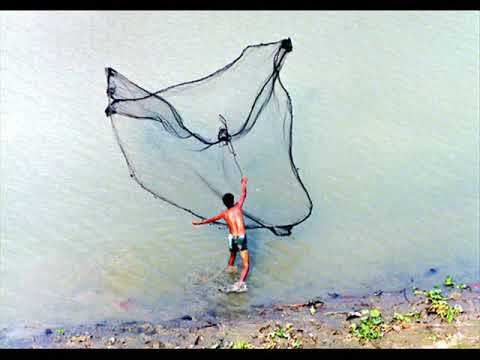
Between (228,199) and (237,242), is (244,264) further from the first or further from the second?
(228,199)

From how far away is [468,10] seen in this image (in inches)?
472

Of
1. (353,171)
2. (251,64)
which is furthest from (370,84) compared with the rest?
(251,64)

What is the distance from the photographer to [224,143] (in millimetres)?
7449

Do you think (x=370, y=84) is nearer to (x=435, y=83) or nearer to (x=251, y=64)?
(x=435, y=83)

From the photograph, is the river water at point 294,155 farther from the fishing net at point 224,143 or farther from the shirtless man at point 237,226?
the fishing net at point 224,143

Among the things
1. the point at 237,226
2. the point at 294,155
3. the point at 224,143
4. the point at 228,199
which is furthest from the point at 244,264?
the point at 294,155

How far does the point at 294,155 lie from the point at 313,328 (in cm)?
317

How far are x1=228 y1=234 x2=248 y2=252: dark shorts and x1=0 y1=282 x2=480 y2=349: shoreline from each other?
2.38 ft

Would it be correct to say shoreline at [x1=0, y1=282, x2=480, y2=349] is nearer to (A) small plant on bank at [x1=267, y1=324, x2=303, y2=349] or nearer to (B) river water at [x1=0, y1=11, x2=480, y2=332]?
(A) small plant on bank at [x1=267, y1=324, x2=303, y2=349]

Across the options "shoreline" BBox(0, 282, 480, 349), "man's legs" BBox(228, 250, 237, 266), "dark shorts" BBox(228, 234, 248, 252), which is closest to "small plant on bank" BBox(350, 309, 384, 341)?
"shoreline" BBox(0, 282, 480, 349)

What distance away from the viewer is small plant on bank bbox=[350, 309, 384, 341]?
591 cm

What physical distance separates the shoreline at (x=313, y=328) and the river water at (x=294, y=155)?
0.21m

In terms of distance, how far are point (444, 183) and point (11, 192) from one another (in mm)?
6120

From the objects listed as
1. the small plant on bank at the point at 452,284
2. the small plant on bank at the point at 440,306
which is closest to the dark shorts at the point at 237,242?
the small plant on bank at the point at 440,306
